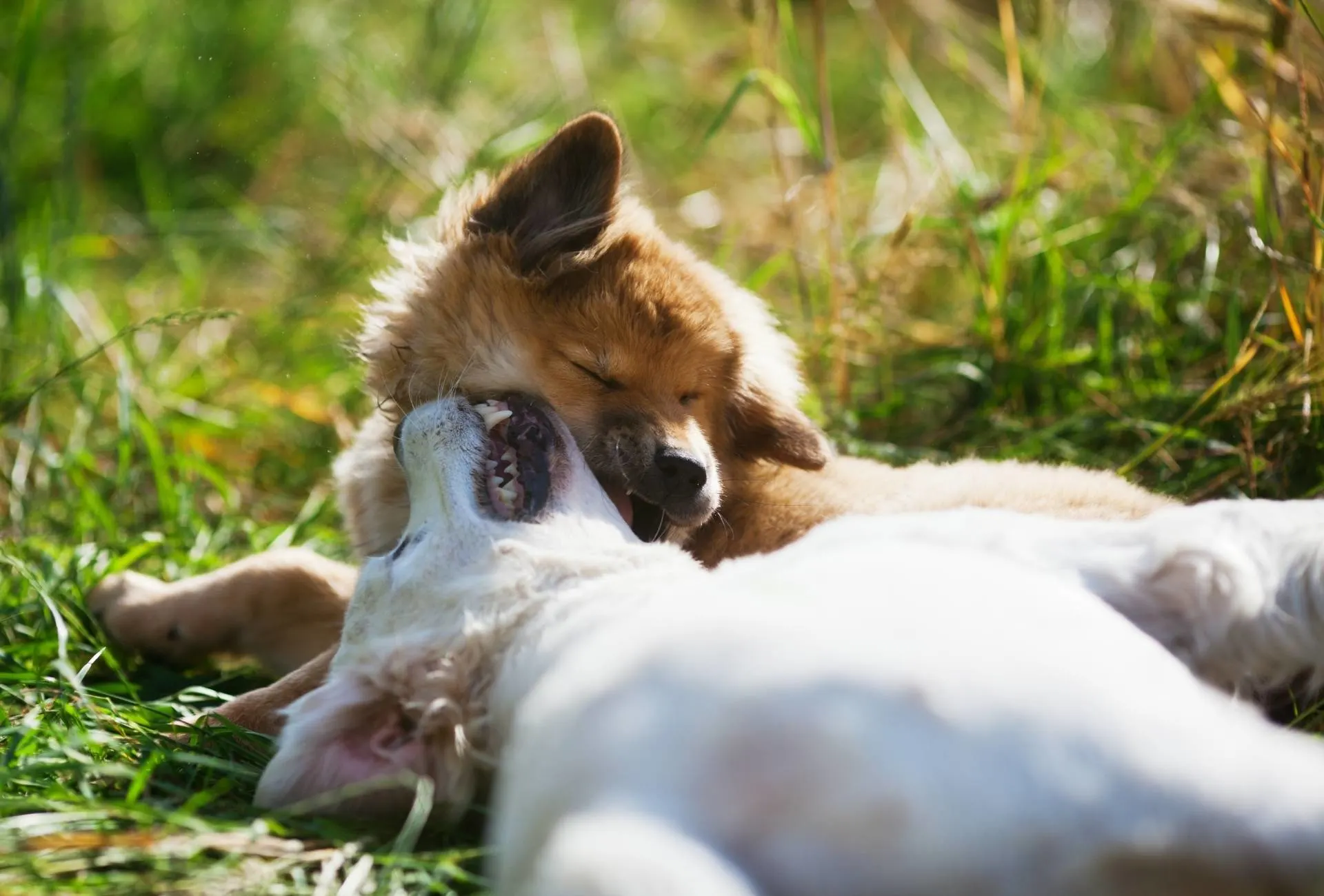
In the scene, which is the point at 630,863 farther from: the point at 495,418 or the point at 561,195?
the point at 561,195

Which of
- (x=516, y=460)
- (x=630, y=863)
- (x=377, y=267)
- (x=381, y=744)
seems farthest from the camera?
(x=377, y=267)

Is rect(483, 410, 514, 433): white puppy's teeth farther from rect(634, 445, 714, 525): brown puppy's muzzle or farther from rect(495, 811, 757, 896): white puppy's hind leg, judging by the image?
rect(495, 811, 757, 896): white puppy's hind leg

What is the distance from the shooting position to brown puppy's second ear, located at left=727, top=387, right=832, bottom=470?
3293mm

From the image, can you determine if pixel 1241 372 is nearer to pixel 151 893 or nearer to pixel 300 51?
pixel 151 893

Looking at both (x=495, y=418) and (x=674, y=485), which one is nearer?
(x=495, y=418)

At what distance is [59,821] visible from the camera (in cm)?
203

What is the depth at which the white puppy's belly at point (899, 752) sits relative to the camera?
155 centimetres

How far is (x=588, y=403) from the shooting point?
3.04m

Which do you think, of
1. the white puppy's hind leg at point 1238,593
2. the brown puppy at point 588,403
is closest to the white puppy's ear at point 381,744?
the brown puppy at point 588,403

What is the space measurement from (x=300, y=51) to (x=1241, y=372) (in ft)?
15.4

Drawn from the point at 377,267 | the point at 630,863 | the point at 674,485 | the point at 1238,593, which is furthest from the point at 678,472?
the point at 377,267

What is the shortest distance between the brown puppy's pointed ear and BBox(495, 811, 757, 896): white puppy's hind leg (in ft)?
5.92

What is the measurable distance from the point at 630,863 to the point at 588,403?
1.66m

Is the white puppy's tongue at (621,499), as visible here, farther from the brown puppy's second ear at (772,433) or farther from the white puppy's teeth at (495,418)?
the brown puppy's second ear at (772,433)
